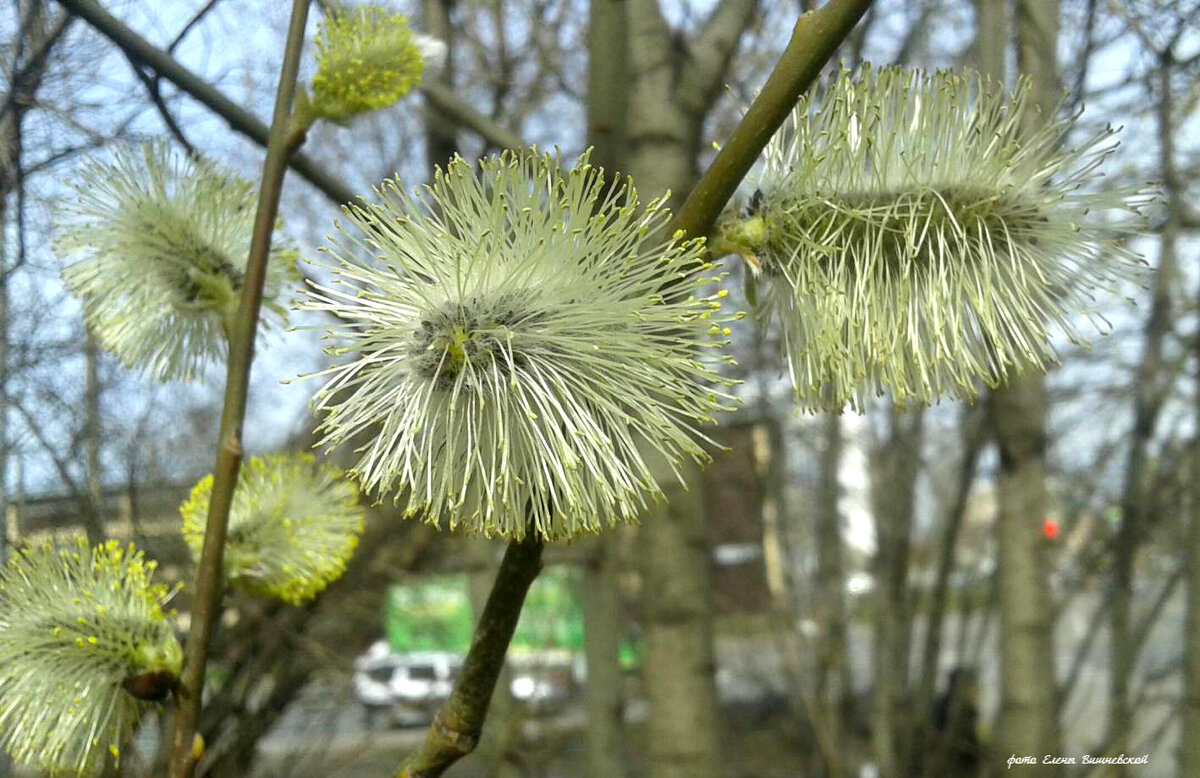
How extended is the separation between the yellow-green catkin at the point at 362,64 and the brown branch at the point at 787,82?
0.51 metres

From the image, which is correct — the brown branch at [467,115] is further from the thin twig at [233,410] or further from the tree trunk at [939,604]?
the tree trunk at [939,604]

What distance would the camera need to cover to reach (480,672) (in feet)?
3.04

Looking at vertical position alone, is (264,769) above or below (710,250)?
below

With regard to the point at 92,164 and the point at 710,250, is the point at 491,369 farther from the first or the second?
the point at 92,164

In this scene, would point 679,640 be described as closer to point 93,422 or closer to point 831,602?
point 93,422

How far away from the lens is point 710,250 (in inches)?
36.3

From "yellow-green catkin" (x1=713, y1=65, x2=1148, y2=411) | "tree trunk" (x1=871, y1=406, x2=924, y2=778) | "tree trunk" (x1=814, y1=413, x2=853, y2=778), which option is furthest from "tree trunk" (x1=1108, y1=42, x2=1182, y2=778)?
"yellow-green catkin" (x1=713, y1=65, x2=1148, y2=411)

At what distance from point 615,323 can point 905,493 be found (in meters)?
5.35

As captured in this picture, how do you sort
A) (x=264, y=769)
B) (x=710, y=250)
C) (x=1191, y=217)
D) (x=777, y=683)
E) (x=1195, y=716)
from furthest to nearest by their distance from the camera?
1. (x=777, y=683)
2. (x=1191, y=217)
3. (x=264, y=769)
4. (x=1195, y=716)
5. (x=710, y=250)

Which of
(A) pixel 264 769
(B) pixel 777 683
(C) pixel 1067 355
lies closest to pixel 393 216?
(A) pixel 264 769

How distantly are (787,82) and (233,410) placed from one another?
0.63 meters

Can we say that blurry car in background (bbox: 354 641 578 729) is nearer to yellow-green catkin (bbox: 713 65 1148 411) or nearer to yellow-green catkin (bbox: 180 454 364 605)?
yellow-green catkin (bbox: 180 454 364 605)

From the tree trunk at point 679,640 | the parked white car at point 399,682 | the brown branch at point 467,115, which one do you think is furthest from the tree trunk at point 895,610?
the brown branch at point 467,115

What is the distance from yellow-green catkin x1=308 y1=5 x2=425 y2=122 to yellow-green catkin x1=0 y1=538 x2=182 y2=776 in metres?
0.54
